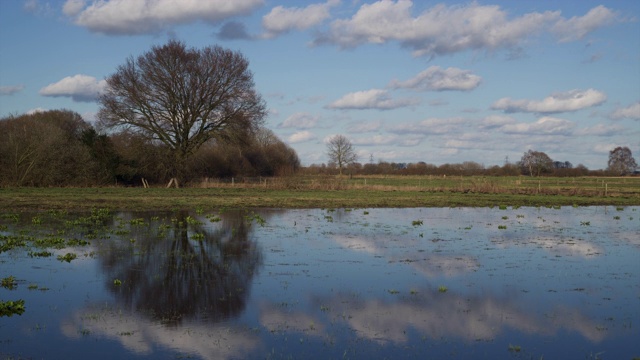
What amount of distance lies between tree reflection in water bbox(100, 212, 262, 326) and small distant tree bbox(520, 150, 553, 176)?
119m

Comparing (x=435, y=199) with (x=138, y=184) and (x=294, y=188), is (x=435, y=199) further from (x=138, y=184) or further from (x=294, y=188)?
(x=138, y=184)

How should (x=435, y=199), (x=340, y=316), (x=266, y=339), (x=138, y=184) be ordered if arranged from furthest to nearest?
(x=138, y=184) < (x=435, y=199) < (x=340, y=316) < (x=266, y=339)

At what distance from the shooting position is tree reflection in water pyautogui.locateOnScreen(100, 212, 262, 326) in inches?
453

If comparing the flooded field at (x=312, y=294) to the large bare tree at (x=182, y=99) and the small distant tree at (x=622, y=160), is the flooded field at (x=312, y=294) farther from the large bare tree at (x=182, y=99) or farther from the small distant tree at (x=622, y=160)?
the small distant tree at (x=622, y=160)

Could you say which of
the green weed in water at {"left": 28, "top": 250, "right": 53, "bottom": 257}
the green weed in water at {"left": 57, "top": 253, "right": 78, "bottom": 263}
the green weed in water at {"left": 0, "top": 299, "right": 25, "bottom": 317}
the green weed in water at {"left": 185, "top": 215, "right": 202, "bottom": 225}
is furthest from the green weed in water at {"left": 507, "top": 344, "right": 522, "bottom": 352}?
the green weed in water at {"left": 185, "top": 215, "right": 202, "bottom": 225}

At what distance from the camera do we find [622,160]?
15875 cm

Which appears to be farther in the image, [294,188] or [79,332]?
[294,188]

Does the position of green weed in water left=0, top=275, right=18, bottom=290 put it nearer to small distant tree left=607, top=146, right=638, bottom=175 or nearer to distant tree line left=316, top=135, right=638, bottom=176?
distant tree line left=316, top=135, right=638, bottom=176

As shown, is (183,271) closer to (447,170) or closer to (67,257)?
(67,257)

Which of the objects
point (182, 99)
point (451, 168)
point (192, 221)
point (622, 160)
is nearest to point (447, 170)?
point (451, 168)

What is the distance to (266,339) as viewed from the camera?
376 inches

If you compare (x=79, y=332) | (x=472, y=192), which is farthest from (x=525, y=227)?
(x=472, y=192)

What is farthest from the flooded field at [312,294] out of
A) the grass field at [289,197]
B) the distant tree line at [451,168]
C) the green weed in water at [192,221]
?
the distant tree line at [451,168]

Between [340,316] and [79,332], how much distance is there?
15.1 feet
